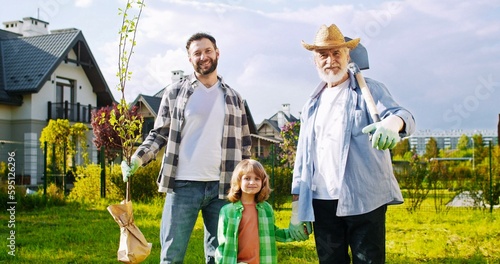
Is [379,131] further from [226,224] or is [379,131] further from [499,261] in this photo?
[499,261]

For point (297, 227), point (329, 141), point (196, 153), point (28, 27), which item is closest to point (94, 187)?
point (196, 153)

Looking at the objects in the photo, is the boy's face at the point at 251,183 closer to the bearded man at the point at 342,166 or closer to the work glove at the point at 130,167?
the bearded man at the point at 342,166

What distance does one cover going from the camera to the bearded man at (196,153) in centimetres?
320

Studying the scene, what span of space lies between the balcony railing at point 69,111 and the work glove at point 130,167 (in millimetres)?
19214

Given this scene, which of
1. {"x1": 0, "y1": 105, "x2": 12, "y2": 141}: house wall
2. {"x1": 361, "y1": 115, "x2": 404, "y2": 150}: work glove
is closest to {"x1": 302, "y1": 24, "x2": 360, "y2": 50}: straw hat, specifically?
{"x1": 361, "y1": 115, "x2": 404, "y2": 150}: work glove

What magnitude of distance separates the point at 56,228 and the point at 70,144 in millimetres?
8732

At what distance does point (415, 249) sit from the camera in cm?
620

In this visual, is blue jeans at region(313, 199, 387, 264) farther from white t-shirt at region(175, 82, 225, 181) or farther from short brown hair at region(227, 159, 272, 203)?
white t-shirt at region(175, 82, 225, 181)

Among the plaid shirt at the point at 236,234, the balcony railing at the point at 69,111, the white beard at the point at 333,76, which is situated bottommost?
the plaid shirt at the point at 236,234

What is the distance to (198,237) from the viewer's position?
696cm

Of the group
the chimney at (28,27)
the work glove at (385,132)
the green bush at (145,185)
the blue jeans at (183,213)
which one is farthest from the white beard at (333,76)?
the chimney at (28,27)

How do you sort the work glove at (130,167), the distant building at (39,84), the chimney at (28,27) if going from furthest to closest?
the chimney at (28,27) → the distant building at (39,84) → the work glove at (130,167)

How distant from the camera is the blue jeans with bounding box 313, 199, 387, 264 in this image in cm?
268

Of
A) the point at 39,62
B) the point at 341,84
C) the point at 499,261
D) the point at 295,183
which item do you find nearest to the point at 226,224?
the point at 295,183
